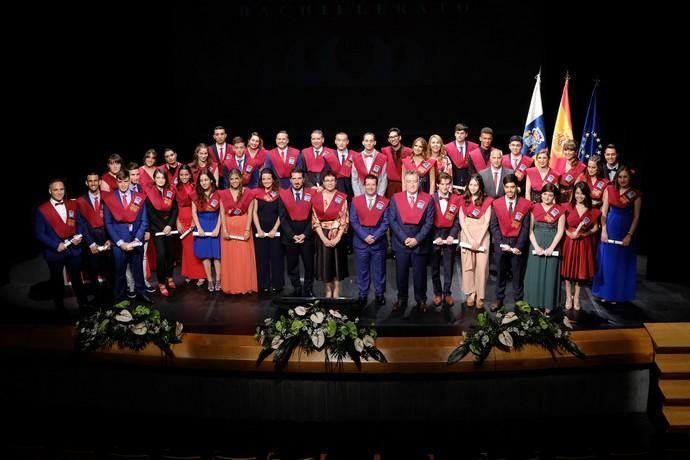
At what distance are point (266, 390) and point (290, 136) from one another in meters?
5.58

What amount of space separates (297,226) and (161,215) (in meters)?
1.55

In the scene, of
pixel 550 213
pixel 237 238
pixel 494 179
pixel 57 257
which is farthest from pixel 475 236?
pixel 57 257

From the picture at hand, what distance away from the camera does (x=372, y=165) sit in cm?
821

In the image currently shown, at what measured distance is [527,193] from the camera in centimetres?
772

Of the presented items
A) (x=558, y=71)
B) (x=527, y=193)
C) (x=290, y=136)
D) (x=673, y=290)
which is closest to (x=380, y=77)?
(x=290, y=136)

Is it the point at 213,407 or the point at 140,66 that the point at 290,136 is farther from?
the point at 213,407

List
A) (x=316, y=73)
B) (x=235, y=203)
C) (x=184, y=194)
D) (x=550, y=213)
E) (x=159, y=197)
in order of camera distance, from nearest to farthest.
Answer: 1. (x=550, y=213)
2. (x=235, y=203)
3. (x=159, y=197)
4. (x=184, y=194)
5. (x=316, y=73)

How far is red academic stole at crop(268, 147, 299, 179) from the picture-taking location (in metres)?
8.42

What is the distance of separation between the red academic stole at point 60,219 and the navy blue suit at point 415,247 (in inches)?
130

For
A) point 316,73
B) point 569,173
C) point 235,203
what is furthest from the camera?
point 316,73

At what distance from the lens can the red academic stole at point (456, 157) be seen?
8336 mm

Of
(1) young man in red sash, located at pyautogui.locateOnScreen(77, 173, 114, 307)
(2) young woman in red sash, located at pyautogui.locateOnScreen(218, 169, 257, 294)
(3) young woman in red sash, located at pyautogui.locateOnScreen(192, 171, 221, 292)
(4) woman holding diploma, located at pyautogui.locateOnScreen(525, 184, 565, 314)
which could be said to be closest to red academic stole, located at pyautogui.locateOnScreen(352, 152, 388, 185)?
(2) young woman in red sash, located at pyautogui.locateOnScreen(218, 169, 257, 294)

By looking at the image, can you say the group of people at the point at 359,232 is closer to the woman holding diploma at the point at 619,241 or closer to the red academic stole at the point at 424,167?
the woman holding diploma at the point at 619,241

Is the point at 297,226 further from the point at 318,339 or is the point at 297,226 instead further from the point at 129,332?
the point at 129,332
